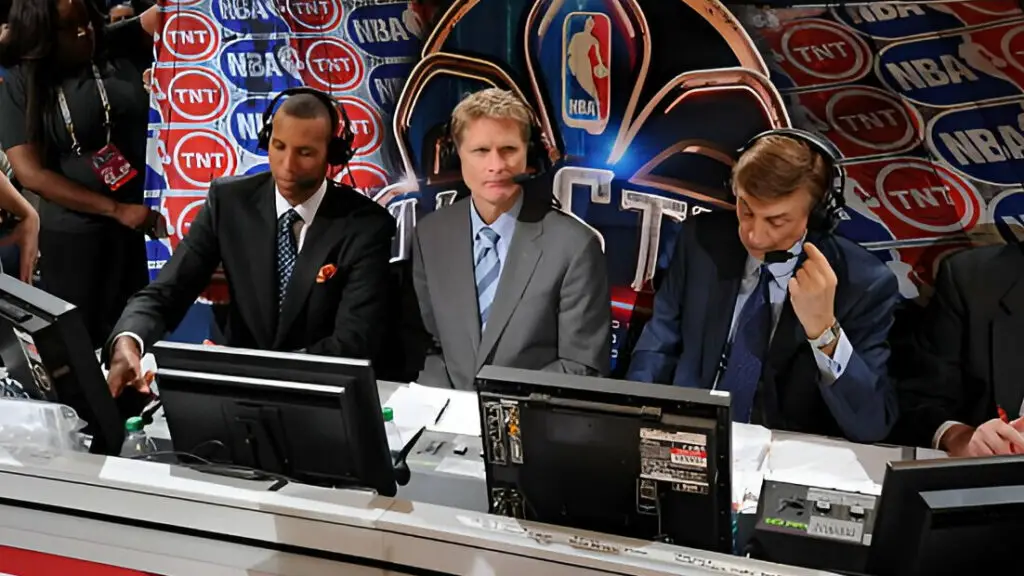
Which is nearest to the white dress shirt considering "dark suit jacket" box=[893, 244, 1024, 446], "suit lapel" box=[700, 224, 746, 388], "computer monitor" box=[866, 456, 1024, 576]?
"suit lapel" box=[700, 224, 746, 388]

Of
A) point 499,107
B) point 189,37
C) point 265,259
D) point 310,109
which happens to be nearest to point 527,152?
point 499,107

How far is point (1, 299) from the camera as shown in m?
2.29

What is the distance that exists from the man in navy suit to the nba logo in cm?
49

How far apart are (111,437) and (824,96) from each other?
2.22 metres

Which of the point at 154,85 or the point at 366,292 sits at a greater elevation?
the point at 154,85

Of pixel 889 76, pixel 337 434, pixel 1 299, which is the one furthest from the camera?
pixel 889 76

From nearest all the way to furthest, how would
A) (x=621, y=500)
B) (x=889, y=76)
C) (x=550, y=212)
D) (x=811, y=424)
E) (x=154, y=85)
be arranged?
(x=621, y=500) → (x=889, y=76) → (x=811, y=424) → (x=550, y=212) → (x=154, y=85)

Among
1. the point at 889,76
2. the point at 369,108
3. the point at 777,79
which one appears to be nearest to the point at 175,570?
the point at 369,108

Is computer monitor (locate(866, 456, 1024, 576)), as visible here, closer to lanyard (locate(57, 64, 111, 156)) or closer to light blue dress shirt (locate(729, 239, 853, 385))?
light blue dress shirt (locate(729, 239, 853, 385))

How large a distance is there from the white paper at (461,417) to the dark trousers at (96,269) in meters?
1.79

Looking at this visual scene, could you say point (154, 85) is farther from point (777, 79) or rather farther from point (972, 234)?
point (972, 234)

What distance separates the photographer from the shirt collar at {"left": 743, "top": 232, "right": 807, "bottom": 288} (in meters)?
2.96

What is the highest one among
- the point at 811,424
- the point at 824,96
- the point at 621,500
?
the point at 824,96

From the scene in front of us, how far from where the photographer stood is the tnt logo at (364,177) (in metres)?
3.51
